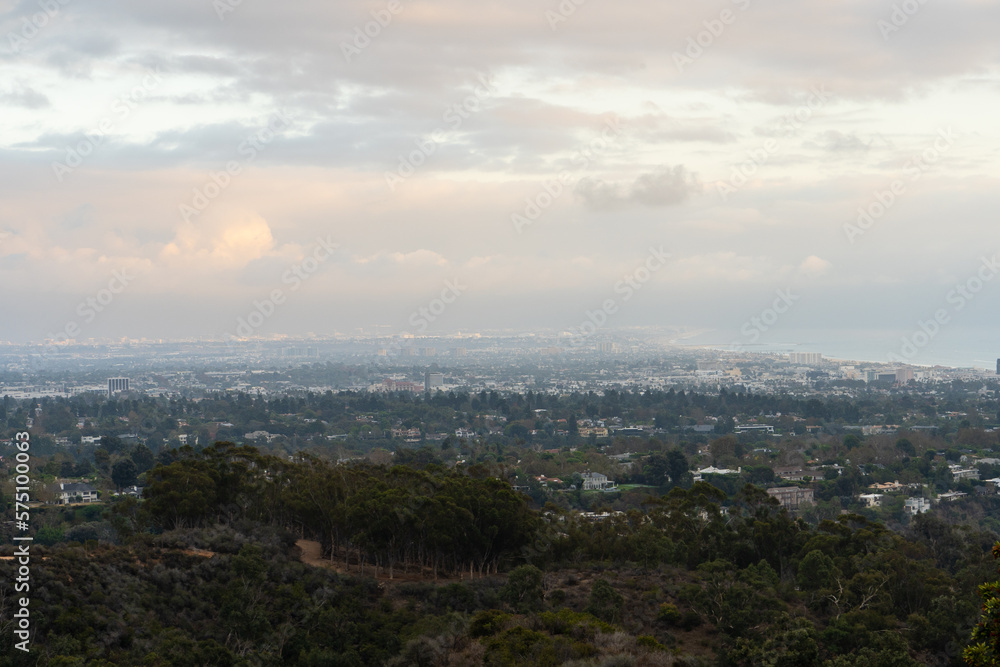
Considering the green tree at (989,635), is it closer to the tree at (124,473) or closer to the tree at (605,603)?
the tree at (605,603)

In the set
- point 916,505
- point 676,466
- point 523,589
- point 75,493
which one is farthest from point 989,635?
point 75,493

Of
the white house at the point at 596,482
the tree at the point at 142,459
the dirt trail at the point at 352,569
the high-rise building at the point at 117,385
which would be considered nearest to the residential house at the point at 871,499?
the white house at the point at 596,482

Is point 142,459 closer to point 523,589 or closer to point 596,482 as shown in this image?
point 596,482

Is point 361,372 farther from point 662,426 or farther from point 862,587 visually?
point 862,587

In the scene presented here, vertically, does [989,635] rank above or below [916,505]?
above

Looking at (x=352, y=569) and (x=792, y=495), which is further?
(x=792, y=495)

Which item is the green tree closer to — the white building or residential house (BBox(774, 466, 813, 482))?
the white building

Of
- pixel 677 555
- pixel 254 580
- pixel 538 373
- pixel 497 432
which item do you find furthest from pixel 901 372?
pixel 254 580
